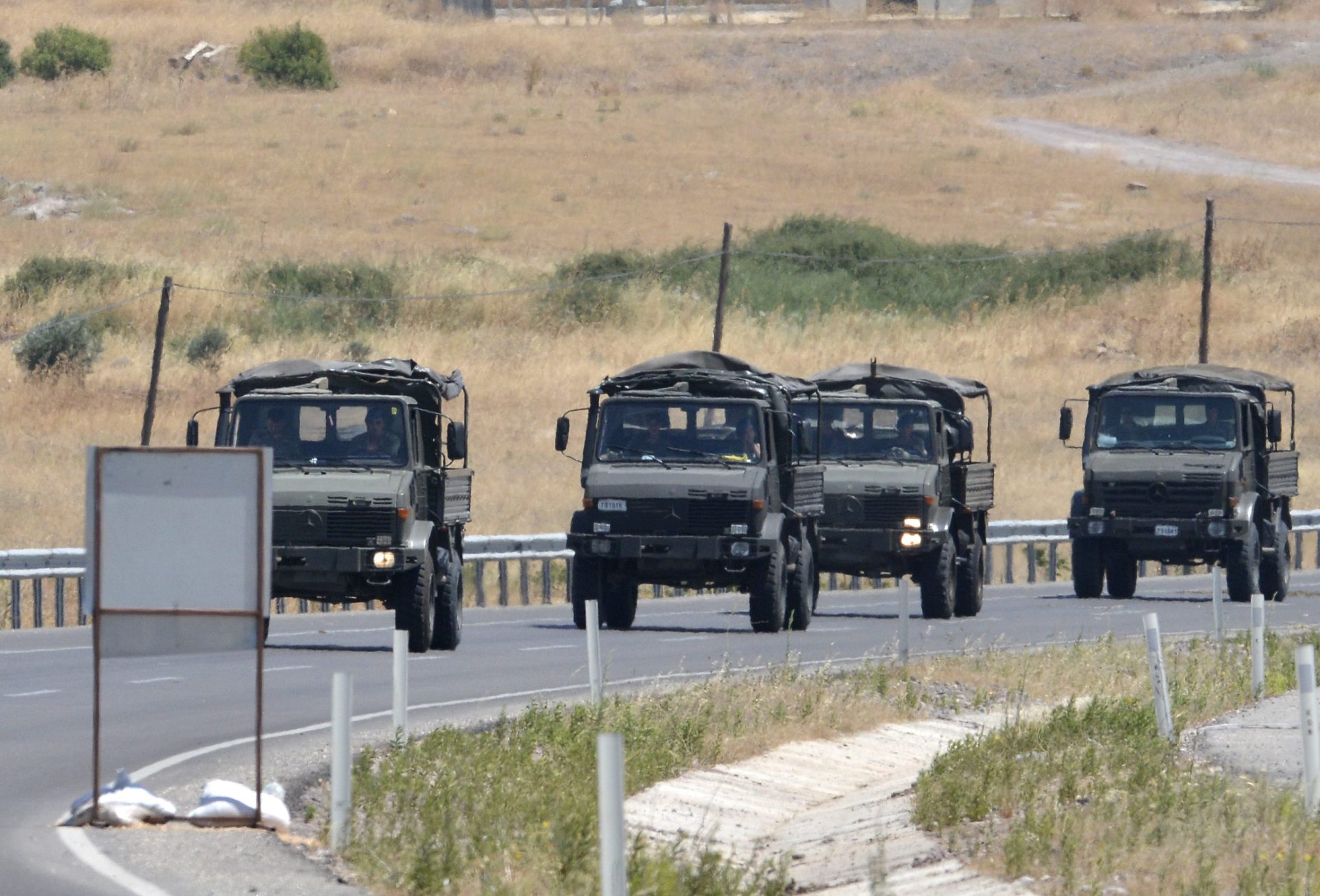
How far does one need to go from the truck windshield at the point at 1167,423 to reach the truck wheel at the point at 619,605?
7.64 meters

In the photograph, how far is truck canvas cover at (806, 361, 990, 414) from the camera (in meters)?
28.3

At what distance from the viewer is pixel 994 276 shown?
222 feet

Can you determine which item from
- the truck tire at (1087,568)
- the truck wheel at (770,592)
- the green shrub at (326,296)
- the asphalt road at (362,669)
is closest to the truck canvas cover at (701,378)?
the truck wheel at (770,592)

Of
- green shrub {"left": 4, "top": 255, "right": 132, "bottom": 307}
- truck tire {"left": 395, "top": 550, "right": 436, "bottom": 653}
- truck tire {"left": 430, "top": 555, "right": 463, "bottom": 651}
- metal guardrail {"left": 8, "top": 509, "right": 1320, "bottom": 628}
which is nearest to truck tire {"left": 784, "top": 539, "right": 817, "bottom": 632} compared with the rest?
truck tire {"left": 430, "top": 555, "right": 463, "bottom": 651}

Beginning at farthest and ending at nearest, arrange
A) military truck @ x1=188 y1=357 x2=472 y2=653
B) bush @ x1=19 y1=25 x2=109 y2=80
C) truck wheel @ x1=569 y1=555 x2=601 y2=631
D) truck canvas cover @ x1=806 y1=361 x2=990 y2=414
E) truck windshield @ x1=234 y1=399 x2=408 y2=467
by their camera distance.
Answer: bush @ x1=19 y1=25 x2=109 y2=80 < truck canvas cover @ x1=806 y1=361 x2=990 y2=414 < truck wheel @ x1=569 y1=555 x2=601 y2=631 < truck windshield @ x1=234 y1=399 x2=408 y2=467 < military truck @ x1=188 y1=357 x2=472 y2=653

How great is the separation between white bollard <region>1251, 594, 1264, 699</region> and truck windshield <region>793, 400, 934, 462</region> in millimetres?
8506

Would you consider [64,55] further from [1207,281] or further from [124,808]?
[124,808]

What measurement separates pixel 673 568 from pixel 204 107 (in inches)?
2928

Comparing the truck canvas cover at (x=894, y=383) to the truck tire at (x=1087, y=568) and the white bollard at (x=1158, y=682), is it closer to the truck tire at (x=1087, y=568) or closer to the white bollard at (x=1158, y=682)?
the truck tire at (x=1087, y=568)

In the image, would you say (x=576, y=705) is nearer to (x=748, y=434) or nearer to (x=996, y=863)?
(x=996, y=863)

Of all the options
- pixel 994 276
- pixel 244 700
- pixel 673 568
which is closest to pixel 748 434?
pixel 673 568

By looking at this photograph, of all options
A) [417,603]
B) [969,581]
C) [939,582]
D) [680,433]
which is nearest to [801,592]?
[680,433]

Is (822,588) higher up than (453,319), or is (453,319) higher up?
(453,319)

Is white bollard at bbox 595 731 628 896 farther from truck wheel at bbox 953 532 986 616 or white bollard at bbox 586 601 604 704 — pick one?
truck wheel at bbox 953 532 986 616
